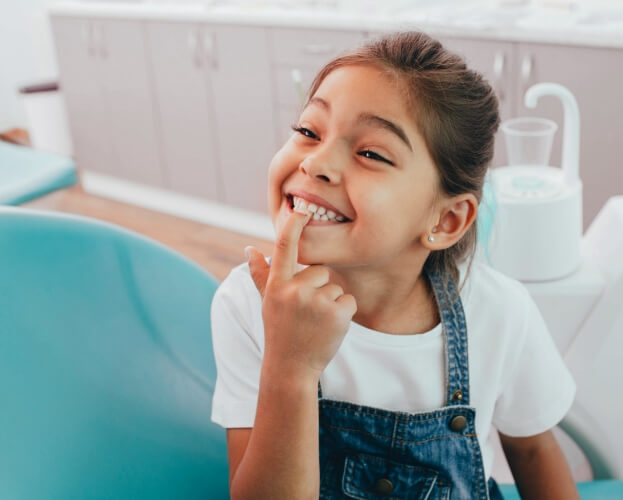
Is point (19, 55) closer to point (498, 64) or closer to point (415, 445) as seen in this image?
point (498, 64)

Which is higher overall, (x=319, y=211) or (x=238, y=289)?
(x=319, y=211)

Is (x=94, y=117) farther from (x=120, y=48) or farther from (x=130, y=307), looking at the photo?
(x=130, y=307)

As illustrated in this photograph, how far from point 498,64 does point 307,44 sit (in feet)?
2.58

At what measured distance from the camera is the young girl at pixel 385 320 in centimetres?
82

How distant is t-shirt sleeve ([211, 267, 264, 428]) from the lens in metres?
0.95

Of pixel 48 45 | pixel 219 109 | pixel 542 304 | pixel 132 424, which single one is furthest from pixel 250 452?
pixel 48 45

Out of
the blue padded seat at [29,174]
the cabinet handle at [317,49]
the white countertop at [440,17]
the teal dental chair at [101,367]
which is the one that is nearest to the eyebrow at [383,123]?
the teal dental chair at [101,367]

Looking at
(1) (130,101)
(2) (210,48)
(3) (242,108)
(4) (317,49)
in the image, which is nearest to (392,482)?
(4) (317,49)

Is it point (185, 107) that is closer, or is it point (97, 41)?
point (185, 107)

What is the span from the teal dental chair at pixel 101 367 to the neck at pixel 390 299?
22 cm

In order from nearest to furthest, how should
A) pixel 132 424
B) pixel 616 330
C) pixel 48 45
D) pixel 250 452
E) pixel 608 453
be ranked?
pixel 250 452, pixel 132 424, pixel 608 453, pixel 616 330, pixel 48 45

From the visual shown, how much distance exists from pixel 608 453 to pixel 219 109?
2577 mm

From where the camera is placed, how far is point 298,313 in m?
0.81

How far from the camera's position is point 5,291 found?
90 centimetres
